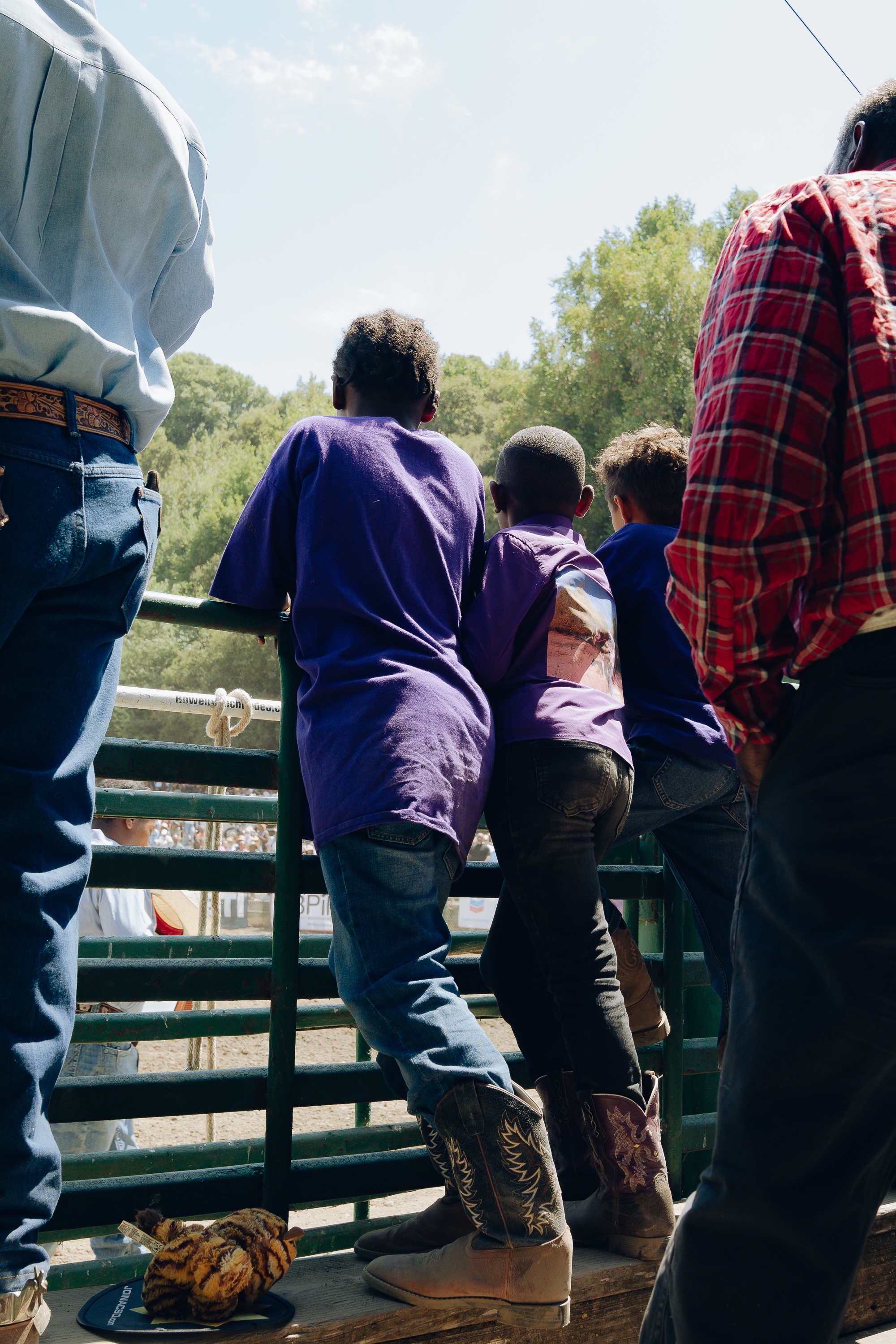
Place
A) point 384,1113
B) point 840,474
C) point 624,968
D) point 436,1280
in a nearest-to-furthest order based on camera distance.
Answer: point 840,474 < point 436,1280 < point 624,968 < point 384,1113

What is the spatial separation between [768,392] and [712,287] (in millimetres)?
243

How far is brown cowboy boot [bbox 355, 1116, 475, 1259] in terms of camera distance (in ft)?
5.83

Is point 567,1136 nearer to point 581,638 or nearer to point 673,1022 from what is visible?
point 673,1022

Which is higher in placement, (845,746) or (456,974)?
(845,746)

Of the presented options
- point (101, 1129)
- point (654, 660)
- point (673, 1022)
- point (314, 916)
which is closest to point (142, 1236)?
point (673, 1022)

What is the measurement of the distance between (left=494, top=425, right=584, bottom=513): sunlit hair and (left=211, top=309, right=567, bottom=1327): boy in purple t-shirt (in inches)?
9.0

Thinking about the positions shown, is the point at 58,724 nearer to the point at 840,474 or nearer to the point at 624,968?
the point at 840,474

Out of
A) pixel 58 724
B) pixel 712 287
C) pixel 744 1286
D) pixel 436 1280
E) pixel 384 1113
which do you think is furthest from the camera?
pixel 384 1113

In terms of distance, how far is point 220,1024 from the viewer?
92.7 inches

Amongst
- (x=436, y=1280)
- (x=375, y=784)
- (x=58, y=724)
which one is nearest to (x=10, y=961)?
(x=58, y=724)

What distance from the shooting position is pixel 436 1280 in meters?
1.71

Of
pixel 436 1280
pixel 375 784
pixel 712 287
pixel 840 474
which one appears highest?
pixel 712 287

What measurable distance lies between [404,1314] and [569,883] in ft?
2.51

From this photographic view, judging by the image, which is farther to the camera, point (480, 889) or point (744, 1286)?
point (480, 889)
